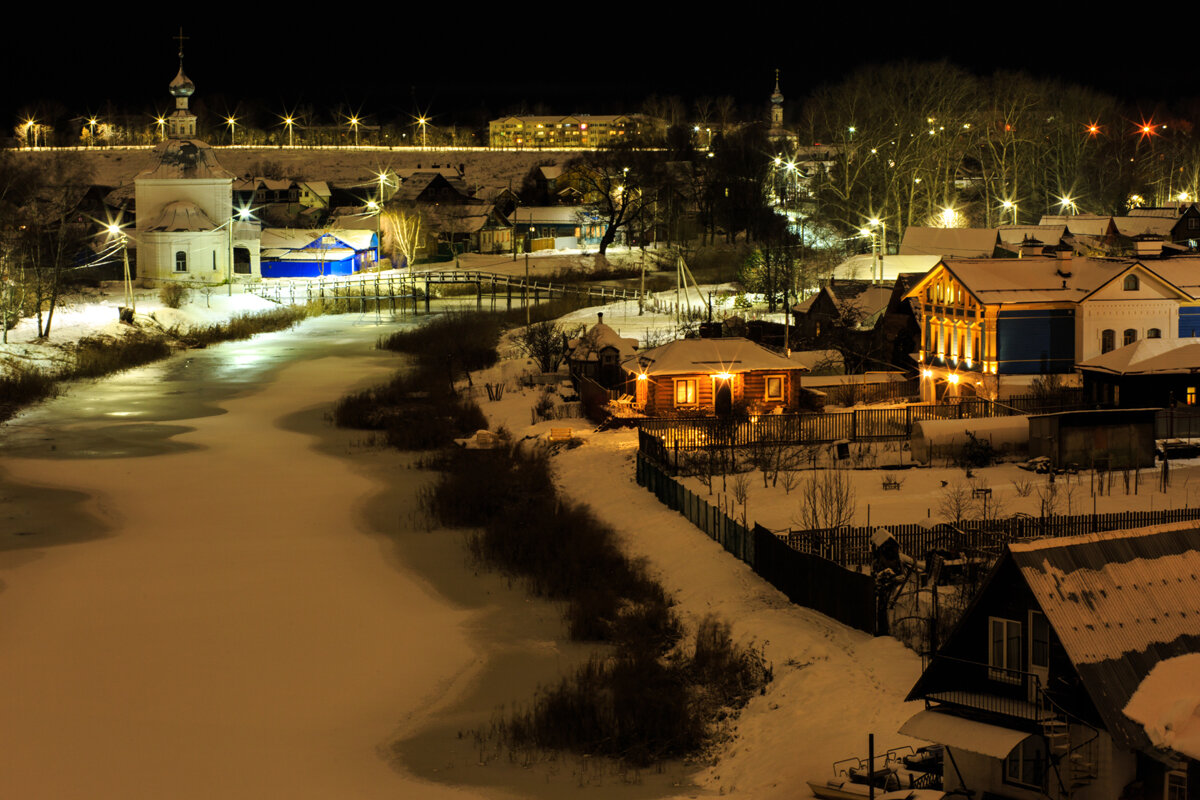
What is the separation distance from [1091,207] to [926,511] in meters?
69.1

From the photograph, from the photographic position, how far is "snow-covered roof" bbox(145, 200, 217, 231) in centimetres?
6706

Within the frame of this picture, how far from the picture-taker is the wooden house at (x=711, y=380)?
3259 centimetres

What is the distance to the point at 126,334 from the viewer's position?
52.9m

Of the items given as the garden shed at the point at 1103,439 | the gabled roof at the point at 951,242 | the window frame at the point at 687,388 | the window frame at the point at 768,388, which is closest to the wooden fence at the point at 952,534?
the garden shed at the point at 1103,439

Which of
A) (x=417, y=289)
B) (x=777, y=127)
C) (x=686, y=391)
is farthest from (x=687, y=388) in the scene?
(x=777, y=127)

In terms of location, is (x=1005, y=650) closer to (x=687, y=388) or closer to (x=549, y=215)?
(x=687, y=388)

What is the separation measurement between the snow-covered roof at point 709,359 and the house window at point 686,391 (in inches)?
11.8

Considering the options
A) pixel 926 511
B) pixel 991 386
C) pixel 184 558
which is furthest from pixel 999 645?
pixel 991 386

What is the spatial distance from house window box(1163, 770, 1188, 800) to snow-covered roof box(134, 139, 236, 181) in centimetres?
6458

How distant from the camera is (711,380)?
32.8 m

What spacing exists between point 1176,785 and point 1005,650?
5.90ft

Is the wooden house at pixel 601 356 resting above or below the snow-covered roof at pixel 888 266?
below

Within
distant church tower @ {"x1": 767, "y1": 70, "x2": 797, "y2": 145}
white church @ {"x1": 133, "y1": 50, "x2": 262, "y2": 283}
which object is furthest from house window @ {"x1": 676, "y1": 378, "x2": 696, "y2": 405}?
distant church tower @ {"x1": 767, "y1": 70, "x2": 797, "y2": 145}

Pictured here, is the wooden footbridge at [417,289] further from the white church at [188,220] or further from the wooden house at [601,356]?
the wooden house at [601,356]
